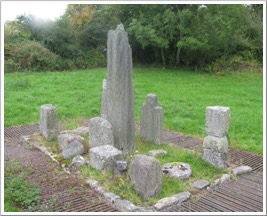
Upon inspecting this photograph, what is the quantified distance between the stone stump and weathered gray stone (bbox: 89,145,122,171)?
2039mm

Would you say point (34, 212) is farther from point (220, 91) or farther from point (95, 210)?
point (220, 91)

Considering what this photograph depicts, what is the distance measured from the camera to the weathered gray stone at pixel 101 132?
24.6 ft

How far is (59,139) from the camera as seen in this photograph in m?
8.27

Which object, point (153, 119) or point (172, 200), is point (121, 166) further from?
point (153, 119)

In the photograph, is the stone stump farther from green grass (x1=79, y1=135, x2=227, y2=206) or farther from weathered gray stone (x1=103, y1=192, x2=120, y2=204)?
weathered gray stone (x1=103, y1=192, x2=120, y2=204)

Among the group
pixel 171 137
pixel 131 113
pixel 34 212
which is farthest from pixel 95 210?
pixel 171 137

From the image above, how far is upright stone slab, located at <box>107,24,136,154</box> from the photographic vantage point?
7.68 meters

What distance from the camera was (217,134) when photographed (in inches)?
284

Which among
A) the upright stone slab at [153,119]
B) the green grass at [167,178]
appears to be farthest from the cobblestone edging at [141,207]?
the upright stone slab at [153,119]

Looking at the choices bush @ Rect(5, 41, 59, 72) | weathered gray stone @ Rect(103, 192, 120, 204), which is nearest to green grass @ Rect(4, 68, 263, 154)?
bush @ Rect(5, 41, 59, 72)

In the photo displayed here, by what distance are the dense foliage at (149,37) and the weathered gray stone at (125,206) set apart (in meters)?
18.3

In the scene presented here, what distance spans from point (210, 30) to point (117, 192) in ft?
64.6

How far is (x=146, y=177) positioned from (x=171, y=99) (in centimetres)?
936

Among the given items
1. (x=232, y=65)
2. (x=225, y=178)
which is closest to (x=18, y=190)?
(x=225, y=178)
